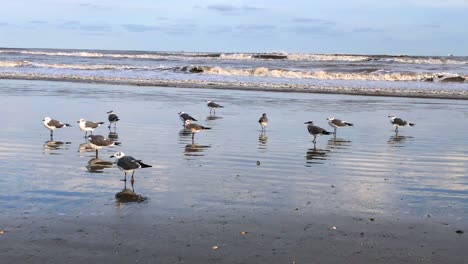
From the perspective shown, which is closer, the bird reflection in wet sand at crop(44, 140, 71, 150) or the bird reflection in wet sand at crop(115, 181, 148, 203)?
the bird reflection in wet sand at crop(115, 181, 148, 203)

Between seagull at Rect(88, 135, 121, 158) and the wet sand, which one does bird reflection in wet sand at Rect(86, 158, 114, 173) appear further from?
seagull at Rect(88, 135, 121, 158)

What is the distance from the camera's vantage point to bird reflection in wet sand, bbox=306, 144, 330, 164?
11659mm

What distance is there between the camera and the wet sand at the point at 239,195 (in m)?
6.12

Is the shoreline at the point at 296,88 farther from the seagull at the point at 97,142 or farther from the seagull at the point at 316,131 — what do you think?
the seagull at the point at 97,142

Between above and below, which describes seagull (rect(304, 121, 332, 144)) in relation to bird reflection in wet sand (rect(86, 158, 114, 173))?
above

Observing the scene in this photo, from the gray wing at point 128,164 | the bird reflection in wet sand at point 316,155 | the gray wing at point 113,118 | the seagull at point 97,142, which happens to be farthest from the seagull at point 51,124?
the bird reflection in wet sand at point 316,155

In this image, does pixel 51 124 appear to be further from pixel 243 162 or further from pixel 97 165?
pixel 243 162

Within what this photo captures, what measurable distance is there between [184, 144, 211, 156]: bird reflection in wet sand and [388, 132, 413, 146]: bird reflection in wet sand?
4.43 m

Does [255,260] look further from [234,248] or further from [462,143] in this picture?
[462,143]

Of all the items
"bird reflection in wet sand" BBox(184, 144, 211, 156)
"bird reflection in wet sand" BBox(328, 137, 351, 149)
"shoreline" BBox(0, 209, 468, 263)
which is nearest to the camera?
"shoreline" BBox(0, 209, 468, 263)

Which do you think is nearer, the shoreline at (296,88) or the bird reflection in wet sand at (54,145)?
the bird reflection in wet sand at (54,145)

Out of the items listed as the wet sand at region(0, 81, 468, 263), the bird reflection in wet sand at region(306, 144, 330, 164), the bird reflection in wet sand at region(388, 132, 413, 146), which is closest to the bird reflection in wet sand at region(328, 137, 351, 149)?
the wet sand at region(0, 81, 468, 263)

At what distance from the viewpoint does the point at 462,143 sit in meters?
14.3

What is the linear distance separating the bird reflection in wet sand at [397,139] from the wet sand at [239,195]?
0.09ft
